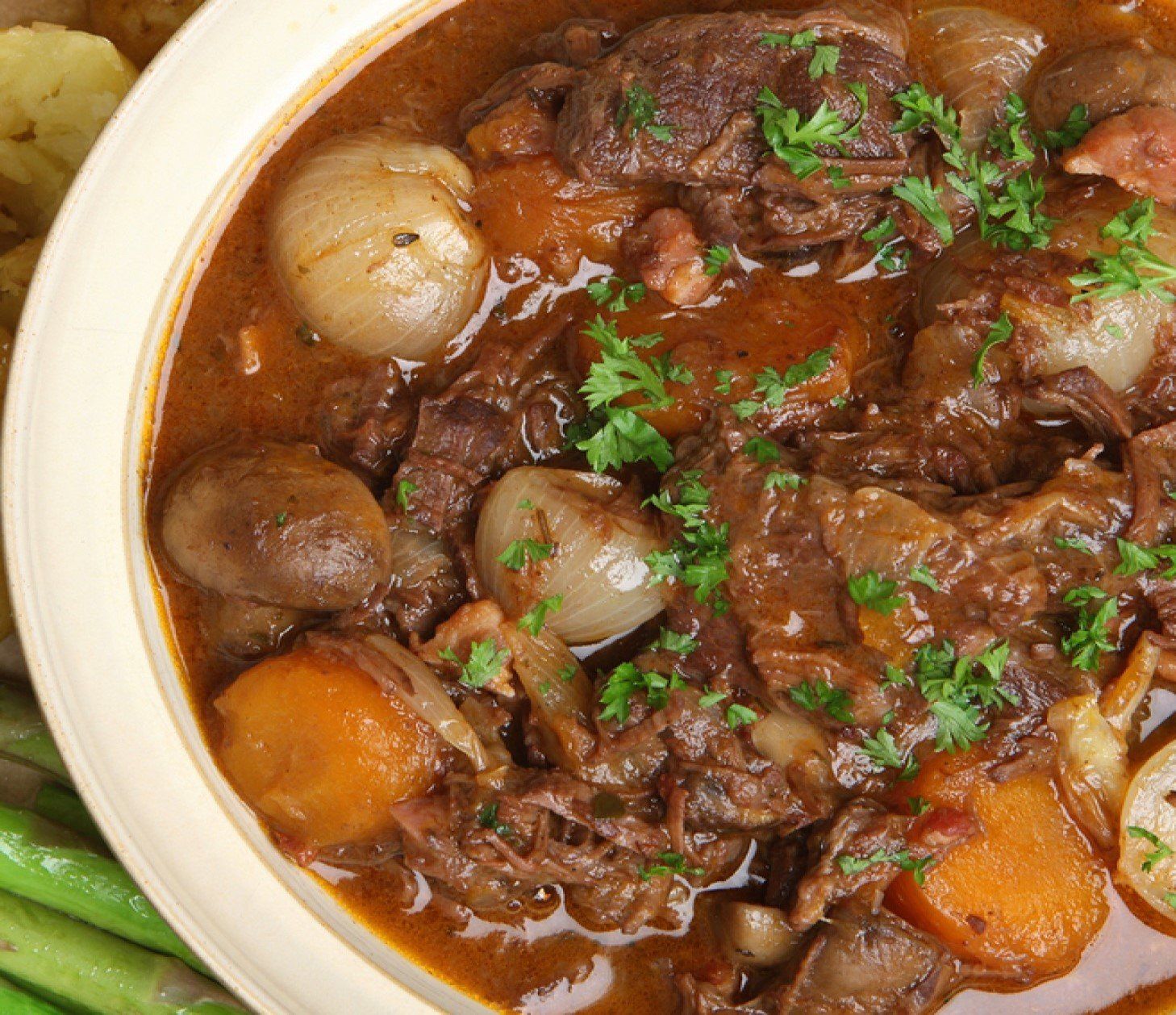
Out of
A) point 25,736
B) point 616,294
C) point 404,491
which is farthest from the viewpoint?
point 25,736

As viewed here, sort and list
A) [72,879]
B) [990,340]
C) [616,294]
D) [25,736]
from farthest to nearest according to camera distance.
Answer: [25,736] → [72,879] → [616,294] → [990,340]

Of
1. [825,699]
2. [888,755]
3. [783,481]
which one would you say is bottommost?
[888,755]

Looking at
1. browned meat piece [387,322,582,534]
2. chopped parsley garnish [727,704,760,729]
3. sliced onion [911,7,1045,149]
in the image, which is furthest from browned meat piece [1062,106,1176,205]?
chopped parsley garnish [727,704,760,729]

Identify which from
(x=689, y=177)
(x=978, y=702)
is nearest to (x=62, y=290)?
(x=689, y=177)

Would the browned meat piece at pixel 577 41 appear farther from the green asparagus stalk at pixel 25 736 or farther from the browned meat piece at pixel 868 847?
the green asparagus stalk at pixel 25 736

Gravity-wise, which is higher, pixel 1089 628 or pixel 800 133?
pixel 800 133

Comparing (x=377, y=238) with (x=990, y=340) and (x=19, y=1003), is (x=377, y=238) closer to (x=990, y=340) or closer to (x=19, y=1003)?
(x=990, y=340)

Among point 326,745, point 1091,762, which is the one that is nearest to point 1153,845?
point 1091,762
